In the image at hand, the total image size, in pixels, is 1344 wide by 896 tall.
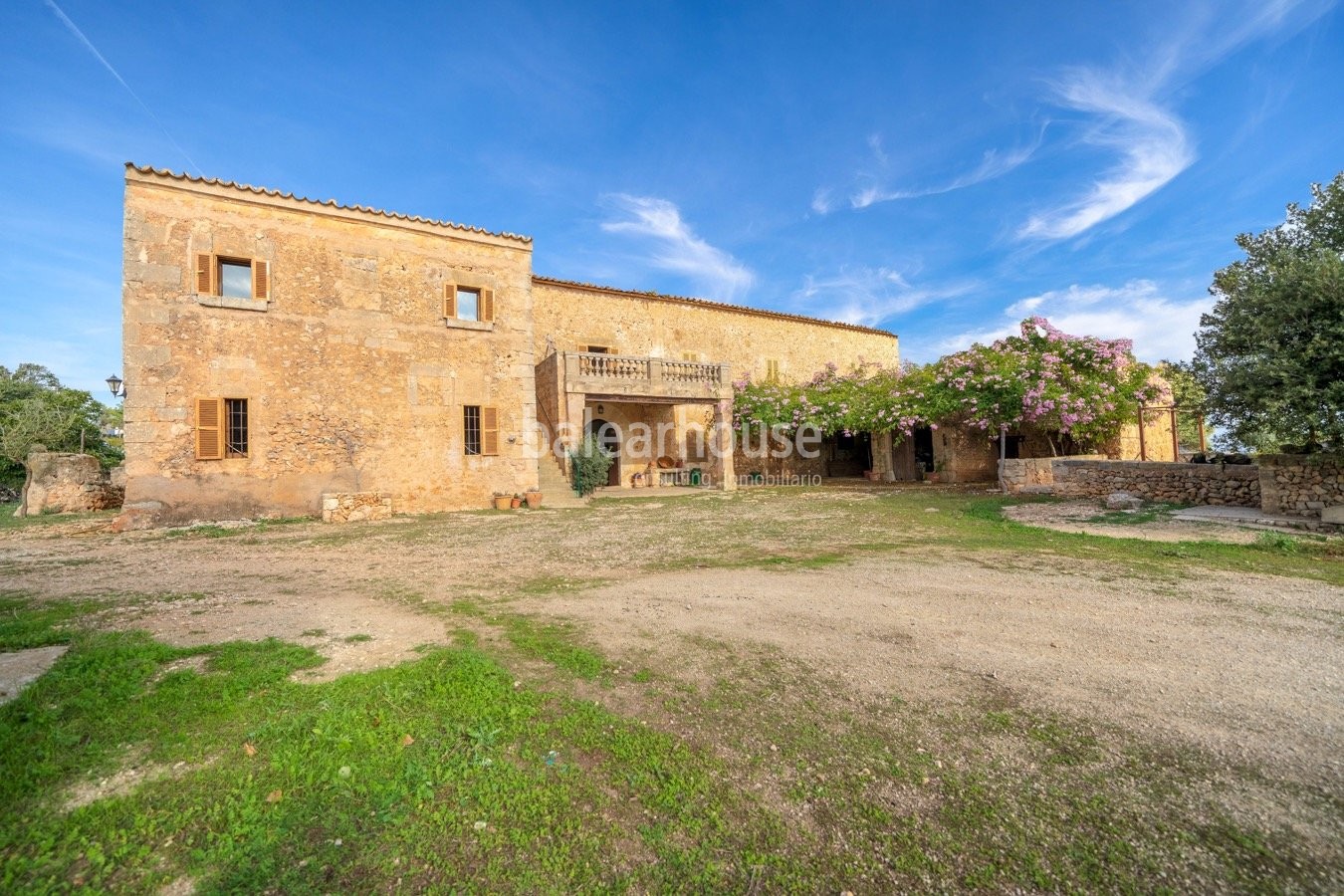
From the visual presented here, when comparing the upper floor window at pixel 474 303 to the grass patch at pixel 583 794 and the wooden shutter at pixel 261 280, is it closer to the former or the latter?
the wooden shutter at pixel 261 280

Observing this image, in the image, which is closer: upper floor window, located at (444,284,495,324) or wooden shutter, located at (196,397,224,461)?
wooden shutter, located at (196,397,224,461)

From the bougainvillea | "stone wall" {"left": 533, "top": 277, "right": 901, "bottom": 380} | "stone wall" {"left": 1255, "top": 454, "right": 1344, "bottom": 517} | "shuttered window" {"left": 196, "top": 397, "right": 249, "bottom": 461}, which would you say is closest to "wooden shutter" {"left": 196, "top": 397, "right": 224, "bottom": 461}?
"shuttered window" {"left": 196, "top": 397, "right": 249, "bottom": 461}

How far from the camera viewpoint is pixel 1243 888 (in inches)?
63.6

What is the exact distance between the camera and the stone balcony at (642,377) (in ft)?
50.1

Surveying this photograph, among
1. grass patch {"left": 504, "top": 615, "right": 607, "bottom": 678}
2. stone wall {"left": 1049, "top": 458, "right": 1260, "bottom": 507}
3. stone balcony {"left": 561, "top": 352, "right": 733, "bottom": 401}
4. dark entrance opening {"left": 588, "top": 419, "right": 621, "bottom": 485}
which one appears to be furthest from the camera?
dark entrance opening {"left": 588, "top": 419, "right": 621, "bottom": 485}

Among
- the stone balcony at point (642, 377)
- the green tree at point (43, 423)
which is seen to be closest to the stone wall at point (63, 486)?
the green tree at point (43, 423)

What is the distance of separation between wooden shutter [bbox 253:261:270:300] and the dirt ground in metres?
6.53

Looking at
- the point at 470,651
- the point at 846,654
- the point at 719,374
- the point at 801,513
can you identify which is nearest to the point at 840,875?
the point at 846,654

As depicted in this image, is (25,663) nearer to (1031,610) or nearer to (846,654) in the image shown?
(846,654)

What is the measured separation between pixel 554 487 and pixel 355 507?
472 cm

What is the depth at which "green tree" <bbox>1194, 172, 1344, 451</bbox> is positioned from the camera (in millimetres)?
6973

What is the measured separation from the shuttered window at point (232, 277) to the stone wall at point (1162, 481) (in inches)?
729

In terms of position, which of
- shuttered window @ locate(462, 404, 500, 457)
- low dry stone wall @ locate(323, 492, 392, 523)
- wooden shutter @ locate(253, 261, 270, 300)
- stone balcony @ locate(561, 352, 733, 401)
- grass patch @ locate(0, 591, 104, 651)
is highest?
wooden shutter @ locate(253, 261, 270, 300)

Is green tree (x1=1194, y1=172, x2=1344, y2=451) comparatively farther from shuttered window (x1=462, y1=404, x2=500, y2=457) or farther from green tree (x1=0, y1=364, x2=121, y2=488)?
green tree (x1=0, y1=364, x2=121, y2=488)
